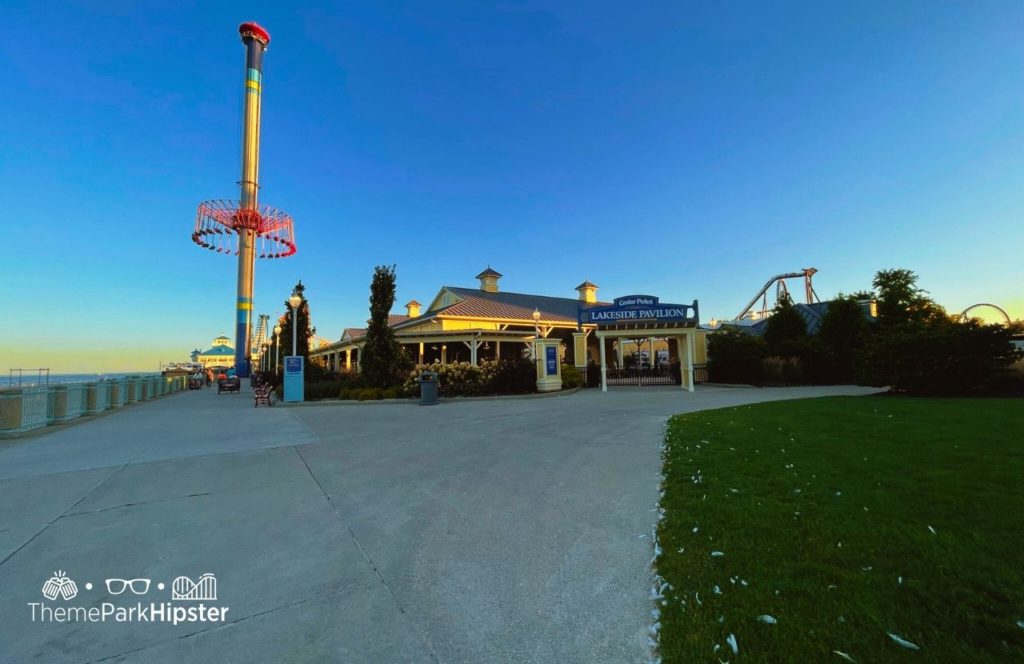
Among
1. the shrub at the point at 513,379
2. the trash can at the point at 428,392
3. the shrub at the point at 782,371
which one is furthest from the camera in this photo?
the shrub at the point at 782,371

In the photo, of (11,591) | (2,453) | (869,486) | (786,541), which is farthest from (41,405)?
(869,486)

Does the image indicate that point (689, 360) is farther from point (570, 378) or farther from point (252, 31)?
point (252, 31)

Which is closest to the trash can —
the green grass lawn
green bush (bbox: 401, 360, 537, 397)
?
green bush (bbox: 401, 360, 537, 397)

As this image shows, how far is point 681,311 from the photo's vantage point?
68.7 feet

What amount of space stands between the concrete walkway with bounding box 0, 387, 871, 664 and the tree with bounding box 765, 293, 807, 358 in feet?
64.3

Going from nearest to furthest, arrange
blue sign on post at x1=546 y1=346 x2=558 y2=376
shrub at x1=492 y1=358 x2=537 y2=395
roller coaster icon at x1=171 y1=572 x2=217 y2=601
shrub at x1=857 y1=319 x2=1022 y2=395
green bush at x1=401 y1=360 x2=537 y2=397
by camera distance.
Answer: roller coaster icon at x1=171 y1=572 x2=217 y2=601 → shrub at x1=857 y1=319 x2=1022 y2=395 → green bush at x1=401 y1=360 x2=537 y2=397 → shrub at x1=492 y1=358 x2=537 y2=395 → blue sign on post at x1=546 y1=346 x2=558 y2=376

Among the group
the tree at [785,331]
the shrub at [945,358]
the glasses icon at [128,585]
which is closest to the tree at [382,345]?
the glasses icon at [128,585]

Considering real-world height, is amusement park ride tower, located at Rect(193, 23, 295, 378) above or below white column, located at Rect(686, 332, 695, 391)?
above

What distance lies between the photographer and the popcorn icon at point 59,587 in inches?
124

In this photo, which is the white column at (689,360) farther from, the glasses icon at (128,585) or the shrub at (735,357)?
the glasses icon at (128,585)

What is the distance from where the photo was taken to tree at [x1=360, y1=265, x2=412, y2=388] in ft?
62.4

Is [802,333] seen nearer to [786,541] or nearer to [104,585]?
[786,541]

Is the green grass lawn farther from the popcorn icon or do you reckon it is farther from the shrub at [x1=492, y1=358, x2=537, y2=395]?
the shrub at [x1=492, y1=358, x2=537, y2=395]

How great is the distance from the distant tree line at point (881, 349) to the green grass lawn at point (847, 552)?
32.3 feet
